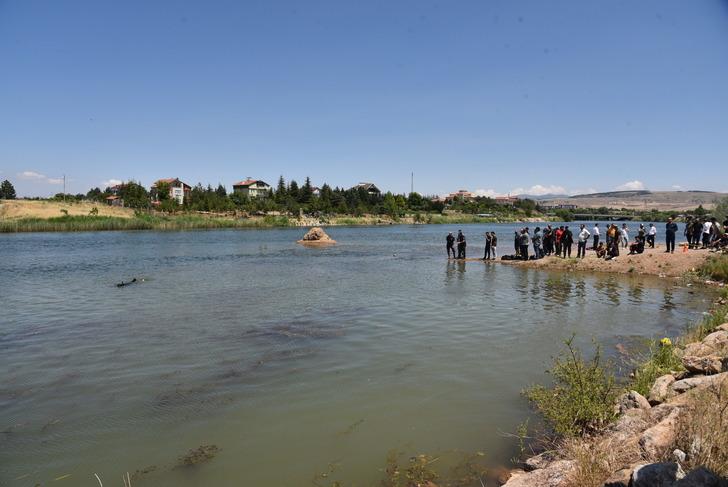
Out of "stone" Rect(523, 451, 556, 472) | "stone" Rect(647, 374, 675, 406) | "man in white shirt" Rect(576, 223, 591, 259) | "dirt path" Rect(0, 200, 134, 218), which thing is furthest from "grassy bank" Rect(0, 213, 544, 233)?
"stone" Rect(647, 374, 675, 406)

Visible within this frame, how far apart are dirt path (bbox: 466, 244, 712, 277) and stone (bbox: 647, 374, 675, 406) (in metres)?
18.1

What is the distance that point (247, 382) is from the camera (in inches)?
351

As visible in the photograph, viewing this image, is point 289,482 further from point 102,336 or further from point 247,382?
point 102,336

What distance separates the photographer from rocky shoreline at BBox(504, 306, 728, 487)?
4.06 metres

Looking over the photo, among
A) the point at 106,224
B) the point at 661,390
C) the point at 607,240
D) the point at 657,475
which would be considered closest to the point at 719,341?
the point at 661,390

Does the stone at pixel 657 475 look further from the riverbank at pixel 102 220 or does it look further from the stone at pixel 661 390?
the riverbank at pixel 102 220

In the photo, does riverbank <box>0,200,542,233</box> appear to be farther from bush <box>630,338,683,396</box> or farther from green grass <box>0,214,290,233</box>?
bush <box>630,338,683,396</box>

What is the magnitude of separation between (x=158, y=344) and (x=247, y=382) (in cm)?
390

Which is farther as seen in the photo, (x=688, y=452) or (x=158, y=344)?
(x=158, y=344)

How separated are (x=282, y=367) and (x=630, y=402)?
6.36 m

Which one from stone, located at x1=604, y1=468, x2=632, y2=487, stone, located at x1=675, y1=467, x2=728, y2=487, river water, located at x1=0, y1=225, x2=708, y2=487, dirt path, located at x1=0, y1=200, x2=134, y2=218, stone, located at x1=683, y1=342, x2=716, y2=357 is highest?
dirt path, located at x1=0, y1=200, x2=134, y2=218

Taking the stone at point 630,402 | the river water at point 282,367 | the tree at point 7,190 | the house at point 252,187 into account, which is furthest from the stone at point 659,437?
the house at point 252,187

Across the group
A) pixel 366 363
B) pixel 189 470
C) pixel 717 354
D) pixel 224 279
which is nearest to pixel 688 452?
pixel 717 354

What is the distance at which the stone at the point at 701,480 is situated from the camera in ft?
12.2
